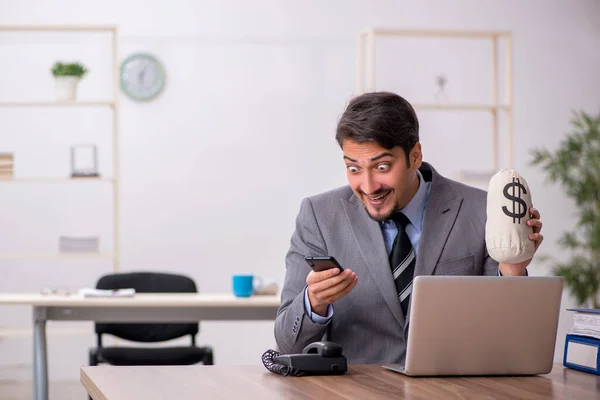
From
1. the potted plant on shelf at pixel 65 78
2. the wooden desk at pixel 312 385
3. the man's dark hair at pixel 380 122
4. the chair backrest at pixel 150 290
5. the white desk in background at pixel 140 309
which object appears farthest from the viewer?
the potted plant on shelf at pixel 65 78

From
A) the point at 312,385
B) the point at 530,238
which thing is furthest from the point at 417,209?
the point at 312,385

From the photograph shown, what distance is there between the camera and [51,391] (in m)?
5.39

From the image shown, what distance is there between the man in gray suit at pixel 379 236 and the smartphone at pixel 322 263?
23 centimetres

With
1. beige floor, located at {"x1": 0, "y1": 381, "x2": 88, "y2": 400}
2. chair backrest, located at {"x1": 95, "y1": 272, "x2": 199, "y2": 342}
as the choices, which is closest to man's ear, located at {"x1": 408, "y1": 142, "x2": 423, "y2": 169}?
chair backrest, located at {"x1": 95, "y1": 272, "x2": 199, "y2": 342}

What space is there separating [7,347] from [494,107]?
12.1 ft

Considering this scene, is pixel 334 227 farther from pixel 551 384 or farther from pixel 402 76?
pixel 402 76

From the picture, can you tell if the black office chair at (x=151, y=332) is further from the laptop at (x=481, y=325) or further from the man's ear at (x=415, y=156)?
the laptop at (x=481, y=325)

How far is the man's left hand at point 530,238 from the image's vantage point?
173 cm

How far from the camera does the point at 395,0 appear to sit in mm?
6066

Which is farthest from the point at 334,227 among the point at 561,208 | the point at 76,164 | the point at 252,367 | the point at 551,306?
the point at 561,208

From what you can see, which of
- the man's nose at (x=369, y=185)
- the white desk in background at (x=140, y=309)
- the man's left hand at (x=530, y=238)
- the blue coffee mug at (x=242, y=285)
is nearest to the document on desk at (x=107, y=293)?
the white desk in background at (x=140, y=309)

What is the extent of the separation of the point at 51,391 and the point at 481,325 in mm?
4337

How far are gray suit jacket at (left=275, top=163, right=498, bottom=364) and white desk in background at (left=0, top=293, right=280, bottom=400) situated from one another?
154 cm

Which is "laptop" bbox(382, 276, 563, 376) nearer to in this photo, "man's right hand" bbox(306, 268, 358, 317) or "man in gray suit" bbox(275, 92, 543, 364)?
"man's right hand" bbox(306, 268, 358, 317)
